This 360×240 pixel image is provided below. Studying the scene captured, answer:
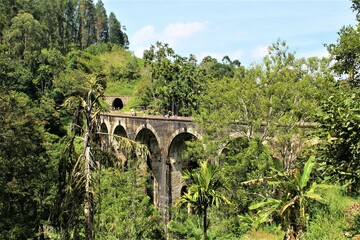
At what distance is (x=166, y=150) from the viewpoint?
24.7 meters

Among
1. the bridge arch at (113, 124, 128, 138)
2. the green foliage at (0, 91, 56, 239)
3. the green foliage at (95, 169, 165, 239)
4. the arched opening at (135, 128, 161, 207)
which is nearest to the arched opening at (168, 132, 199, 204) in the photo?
the arched opening at (135, 128, 161, 207)

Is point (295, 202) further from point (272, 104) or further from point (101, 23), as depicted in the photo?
point (101, 23)

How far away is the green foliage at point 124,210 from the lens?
55.0 feet

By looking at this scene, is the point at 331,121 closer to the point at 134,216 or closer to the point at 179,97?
the point at 134,216

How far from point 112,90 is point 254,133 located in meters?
41.4

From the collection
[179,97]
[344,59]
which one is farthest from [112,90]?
[344,59]

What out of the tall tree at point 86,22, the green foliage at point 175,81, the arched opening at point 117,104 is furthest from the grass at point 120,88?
the tall tree at point 86,22

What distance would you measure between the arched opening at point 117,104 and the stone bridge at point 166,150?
25.1 m

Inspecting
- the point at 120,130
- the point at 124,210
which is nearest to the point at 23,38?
the point at 120,130

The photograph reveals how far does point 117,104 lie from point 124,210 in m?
38.7

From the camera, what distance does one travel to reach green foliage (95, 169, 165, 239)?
16766mm

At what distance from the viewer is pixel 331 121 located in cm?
755

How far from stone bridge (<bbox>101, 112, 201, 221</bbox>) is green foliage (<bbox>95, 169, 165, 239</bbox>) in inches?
204

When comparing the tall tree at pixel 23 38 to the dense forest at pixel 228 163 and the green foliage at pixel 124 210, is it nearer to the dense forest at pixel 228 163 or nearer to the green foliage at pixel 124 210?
the dense forest at pixel 228 163
